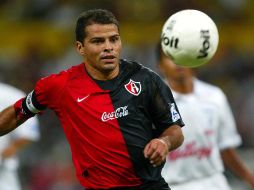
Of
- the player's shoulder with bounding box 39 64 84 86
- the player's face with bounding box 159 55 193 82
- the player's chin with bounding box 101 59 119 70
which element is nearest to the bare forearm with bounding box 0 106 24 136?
the player's shoulder with bounding box 39 64 84 86

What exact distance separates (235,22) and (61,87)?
954 cm

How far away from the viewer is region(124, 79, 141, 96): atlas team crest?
602 cm

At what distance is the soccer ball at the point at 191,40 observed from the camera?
632 centimetres

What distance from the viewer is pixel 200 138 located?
8156mm

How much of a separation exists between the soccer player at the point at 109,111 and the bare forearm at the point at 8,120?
0.23 meters

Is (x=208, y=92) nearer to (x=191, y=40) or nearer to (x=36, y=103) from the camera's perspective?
(x=191, y=40)

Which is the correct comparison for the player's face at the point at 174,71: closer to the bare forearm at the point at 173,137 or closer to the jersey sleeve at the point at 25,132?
the jersey sleeve at the point at 25,132

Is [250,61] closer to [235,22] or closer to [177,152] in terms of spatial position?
[235,22]

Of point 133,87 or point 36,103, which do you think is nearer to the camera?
point 133,87

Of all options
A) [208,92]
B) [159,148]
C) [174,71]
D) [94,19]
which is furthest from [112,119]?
[208,92]

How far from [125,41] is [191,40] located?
8.26 meters

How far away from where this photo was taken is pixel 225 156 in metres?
8.51

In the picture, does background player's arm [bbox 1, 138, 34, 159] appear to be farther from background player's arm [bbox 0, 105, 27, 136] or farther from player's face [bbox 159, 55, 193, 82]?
background player's arm [bbox 0, 105, 27, 136]

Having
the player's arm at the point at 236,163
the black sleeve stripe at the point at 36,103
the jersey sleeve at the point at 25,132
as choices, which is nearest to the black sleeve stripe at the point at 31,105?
the black sleeve stripe at the point at 36,103
